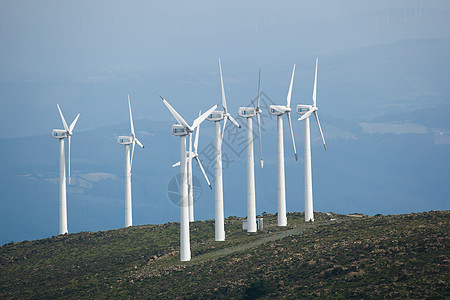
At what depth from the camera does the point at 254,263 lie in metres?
100

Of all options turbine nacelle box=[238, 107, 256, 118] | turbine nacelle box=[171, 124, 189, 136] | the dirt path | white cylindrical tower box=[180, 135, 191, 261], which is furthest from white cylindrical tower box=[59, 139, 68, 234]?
turbine nacelle box=[171, 124, 189, 136]

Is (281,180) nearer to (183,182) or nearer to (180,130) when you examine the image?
(183,182)

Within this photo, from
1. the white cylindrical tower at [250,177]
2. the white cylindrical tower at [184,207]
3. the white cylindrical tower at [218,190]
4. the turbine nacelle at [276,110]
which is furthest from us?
the turbine nacelle at [276,110]

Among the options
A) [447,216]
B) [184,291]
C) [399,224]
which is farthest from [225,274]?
[447,216]

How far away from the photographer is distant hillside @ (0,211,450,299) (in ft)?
268

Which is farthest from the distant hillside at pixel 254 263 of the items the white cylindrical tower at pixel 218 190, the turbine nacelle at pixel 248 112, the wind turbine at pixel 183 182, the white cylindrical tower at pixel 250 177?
the turbine nacelle at pixel 248 112

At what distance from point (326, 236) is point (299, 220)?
99.5 ft

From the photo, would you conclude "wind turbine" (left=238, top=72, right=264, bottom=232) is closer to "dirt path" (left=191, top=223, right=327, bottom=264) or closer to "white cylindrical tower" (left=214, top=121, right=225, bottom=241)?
"white cylindrical tower" (left=214, top=121, right=225, bottom=241)

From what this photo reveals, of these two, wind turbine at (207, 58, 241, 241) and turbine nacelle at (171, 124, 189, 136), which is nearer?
turbine nacelle at (171, 124, 189, 136)

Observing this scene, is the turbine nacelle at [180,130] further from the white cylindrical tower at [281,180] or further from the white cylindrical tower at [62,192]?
the white cylindrical tower at [62,192]

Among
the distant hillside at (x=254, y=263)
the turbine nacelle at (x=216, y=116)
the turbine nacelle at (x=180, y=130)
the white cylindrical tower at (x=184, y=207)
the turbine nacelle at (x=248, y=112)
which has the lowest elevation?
the distant hillside at (x=254, y=263)

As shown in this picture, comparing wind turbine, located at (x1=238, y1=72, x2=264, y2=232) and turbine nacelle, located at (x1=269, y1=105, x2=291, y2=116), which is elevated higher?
A: turbine nacelle, located at (x1=269, y1=105, x2=291, y2=116)

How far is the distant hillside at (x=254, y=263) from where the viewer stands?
268 feet

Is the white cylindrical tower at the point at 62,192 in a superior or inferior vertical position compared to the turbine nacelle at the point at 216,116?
inferior
